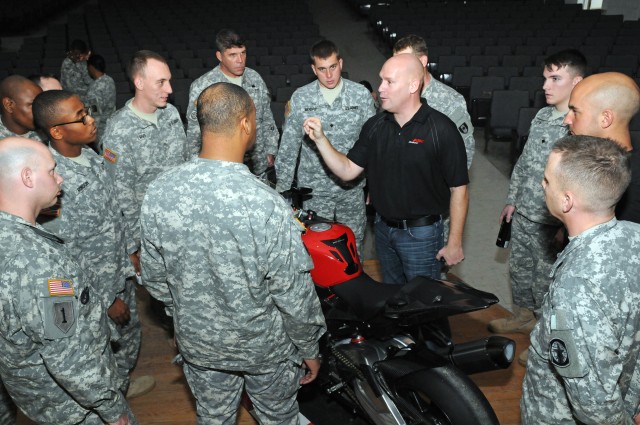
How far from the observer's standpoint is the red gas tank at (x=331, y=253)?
7.20 feet

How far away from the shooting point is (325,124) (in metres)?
3.38

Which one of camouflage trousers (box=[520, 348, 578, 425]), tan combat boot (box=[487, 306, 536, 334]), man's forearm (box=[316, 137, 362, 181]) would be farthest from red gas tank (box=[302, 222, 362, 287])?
tan combat boot (box=[487, 306, 536, 334])

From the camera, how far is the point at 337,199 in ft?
11.6

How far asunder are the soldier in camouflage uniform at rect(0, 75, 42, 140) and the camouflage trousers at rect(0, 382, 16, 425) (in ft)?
4.32

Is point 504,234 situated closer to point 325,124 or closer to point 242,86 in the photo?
point 325,124

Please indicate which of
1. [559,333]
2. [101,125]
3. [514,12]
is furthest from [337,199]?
[514,12]

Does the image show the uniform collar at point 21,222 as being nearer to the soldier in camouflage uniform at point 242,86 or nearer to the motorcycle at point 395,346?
the motorcycle at point 395,346

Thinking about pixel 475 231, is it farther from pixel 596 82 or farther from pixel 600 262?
pixel 600 262

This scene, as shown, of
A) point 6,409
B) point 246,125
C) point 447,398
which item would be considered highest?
point 246,125

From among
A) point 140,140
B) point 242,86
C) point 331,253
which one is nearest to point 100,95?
point 242,86

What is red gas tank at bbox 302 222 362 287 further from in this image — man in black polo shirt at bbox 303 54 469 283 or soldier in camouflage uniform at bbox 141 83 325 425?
man in black polo shirt at bbox 303 54 469 283

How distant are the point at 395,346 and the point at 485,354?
41 cm

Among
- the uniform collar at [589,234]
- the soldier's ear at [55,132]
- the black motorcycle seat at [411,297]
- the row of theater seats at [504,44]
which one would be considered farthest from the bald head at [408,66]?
the row of theater seats at [504,44]

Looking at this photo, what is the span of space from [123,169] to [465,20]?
1008 centimetres
